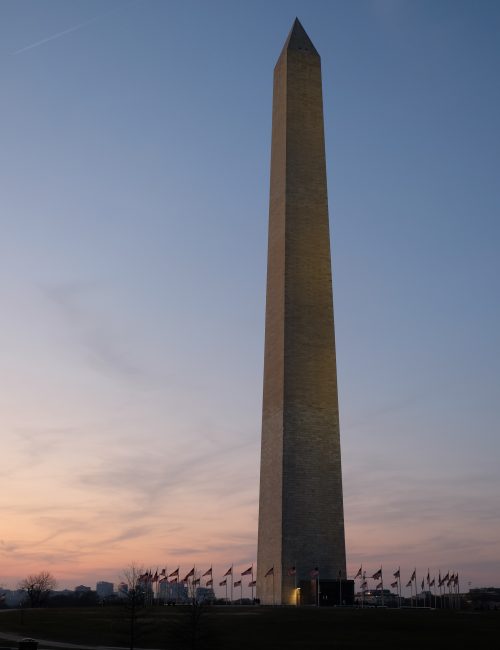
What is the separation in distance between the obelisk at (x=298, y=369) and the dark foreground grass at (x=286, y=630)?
321 inches

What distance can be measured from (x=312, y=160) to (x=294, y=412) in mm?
20532

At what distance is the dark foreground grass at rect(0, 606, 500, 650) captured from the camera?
39.4 meters

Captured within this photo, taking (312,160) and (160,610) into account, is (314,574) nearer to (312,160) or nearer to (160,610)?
(160,610)

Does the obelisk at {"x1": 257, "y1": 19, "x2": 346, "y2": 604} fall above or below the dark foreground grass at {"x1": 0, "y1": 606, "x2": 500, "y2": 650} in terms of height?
above

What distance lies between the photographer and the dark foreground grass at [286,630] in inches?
1553

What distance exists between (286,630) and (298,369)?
22.0 m

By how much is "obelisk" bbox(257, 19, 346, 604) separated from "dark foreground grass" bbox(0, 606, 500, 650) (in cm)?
816

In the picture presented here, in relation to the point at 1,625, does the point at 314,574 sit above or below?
above

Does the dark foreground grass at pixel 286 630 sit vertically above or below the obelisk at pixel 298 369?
below

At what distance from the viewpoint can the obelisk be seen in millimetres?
58219

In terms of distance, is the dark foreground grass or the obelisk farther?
the obelisk

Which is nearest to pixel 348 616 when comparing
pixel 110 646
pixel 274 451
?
pixel 110 646

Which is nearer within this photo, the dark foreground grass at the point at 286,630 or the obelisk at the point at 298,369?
the dark foreground grass at the point at 286,630

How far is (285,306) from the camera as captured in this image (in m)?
62.1
